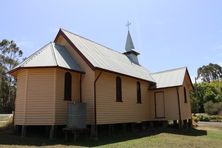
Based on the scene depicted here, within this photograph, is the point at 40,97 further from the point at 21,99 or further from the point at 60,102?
the point at 21,99

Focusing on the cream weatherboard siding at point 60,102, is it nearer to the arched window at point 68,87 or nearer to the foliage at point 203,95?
the arched window at point 68,87

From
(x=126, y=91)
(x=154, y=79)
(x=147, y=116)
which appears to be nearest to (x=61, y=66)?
(x=126, y=91)

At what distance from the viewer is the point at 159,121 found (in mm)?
23844

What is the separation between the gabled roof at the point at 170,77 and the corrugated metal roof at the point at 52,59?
383 inches

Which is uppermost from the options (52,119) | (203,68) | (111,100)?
(203,68)

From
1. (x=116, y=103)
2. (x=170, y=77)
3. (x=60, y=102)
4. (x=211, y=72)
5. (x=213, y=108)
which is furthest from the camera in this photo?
(x=211, y=72)

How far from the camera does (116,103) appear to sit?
59.5 ft

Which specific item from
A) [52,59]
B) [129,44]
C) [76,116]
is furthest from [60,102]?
[129,44]

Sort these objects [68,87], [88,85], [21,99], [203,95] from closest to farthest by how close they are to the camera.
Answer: [21,99] < [68,87] < [88,85] < [203,95]

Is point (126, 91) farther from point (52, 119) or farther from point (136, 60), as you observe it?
point (136, 60)

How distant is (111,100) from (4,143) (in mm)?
7698

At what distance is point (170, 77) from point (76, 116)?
1251 centimetres

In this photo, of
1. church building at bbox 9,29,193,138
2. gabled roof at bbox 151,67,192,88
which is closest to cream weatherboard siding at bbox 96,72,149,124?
church building at bbox 9,29,193,138

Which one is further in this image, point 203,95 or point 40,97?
point 203,95
